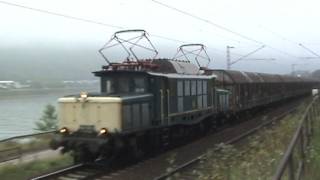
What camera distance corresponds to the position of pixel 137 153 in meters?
16.7

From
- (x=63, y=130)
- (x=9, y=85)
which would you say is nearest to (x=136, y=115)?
(x=63, y=130)

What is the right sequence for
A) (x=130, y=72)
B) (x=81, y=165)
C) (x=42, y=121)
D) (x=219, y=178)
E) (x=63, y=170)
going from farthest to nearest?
(x=42, y=121), (x=130, y=72), (x=81, y=165), (x=63, y=170), (x=219, y=178)

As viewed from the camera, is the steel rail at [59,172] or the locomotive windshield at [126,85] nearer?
the steel rail at [59,172]

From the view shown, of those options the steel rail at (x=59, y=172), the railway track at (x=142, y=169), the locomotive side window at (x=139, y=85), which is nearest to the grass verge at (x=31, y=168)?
the steel rail at (x=59, y=172)

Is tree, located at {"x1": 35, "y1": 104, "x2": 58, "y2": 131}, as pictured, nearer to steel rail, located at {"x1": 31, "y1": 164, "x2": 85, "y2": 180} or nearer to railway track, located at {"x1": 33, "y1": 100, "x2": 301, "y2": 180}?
railway track, located at {"x1": 33, "y1": 100, "x2": 301, "y2": 180}

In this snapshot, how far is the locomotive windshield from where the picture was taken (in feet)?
56.5

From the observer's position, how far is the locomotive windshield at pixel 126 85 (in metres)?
17.2

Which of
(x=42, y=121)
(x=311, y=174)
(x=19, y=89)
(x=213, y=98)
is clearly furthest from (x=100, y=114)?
(x=19, y=89)

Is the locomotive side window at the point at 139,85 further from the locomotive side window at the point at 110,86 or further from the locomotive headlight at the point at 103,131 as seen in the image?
the locomotive headlight at the point at 103,131

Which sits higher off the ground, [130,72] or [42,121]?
[130,72]

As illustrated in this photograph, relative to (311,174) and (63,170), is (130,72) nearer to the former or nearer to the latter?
(63,170)

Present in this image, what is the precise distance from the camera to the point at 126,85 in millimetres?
17281

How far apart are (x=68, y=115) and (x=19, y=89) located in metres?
33.1

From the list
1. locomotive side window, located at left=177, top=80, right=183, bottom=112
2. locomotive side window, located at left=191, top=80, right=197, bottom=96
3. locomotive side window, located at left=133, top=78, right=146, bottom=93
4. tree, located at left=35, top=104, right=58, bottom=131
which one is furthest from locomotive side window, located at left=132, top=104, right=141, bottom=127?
tree, located at left=35, top=104, right=58, bottom=131
